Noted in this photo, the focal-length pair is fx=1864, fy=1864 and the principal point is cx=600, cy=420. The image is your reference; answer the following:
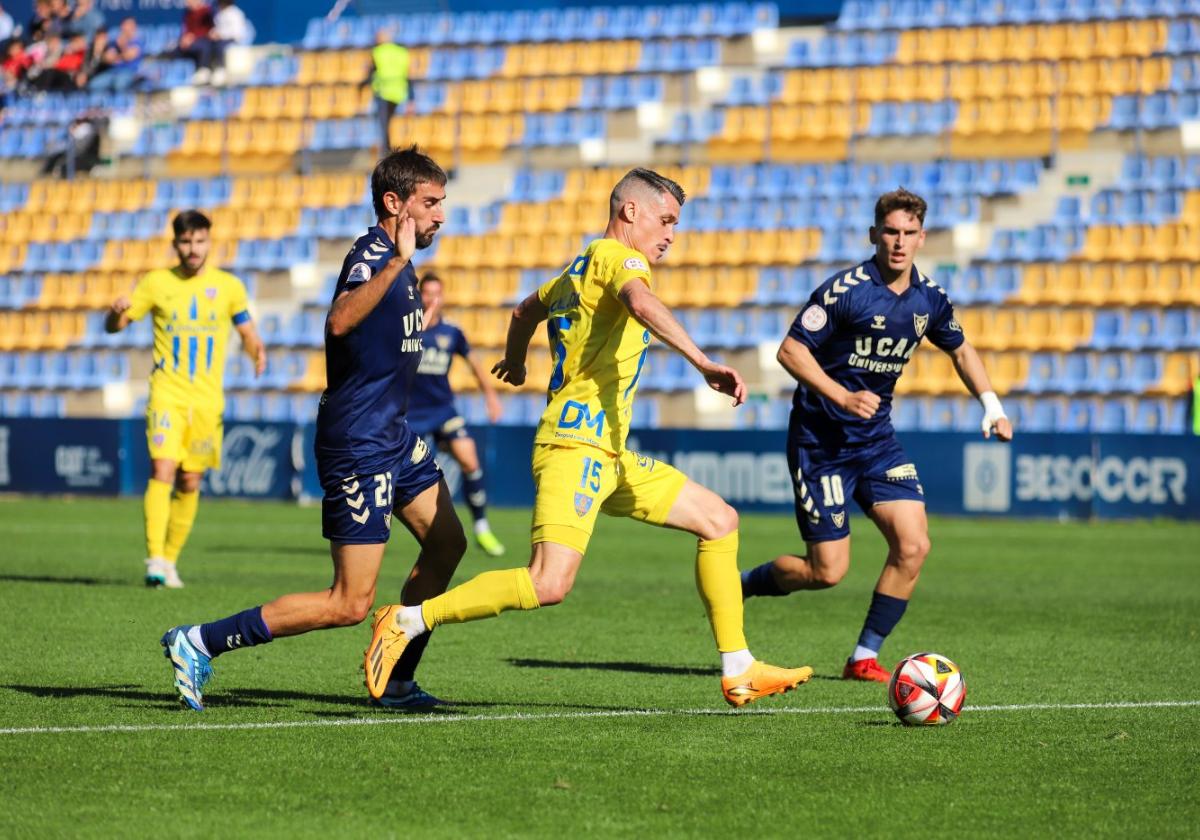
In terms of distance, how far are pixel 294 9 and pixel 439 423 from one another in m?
18.2

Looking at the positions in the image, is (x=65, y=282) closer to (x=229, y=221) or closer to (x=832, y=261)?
(x=229, y=221)

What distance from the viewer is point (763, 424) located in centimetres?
2425

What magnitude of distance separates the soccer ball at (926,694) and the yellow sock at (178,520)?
6593 mm

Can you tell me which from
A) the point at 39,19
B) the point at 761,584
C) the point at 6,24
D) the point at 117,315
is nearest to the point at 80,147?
the point at 39,19

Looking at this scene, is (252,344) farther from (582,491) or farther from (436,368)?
(582,491)

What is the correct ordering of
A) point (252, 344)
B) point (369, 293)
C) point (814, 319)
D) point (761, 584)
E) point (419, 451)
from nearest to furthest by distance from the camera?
point (369, 293) < point (419, 451) < point (814, 319) < point (761, 584) < point (252, 344)

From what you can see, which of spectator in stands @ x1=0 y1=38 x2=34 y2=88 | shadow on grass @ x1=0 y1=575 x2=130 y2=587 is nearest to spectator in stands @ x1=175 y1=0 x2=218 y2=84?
spectator in stands @ x1=0 y1=38 x2=34 y2=88

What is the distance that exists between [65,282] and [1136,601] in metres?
21.0

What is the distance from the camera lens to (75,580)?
42.5ft

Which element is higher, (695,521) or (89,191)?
(89,191)

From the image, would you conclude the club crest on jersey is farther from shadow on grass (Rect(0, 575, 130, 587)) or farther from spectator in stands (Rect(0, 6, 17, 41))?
spectator in stands (Rect(0, 6, 17, 41))

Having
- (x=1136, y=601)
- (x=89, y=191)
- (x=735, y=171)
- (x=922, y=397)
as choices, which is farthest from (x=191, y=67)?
(x=1136, y=601)

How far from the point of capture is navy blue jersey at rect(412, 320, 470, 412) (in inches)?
631

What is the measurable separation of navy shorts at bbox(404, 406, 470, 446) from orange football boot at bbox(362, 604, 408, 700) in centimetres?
894
